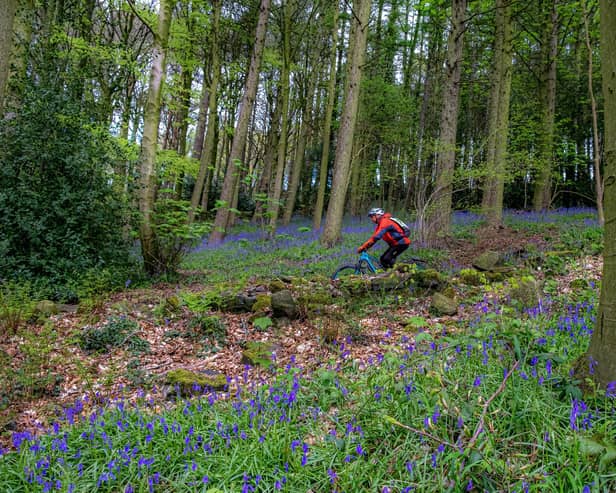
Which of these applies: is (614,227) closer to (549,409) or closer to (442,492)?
(549,409)

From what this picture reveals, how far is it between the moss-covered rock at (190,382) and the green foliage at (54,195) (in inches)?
173

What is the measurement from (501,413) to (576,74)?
2390 cm

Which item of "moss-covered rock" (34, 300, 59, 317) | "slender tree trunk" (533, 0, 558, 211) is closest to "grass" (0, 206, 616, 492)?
"moss-covered rock" (34, 300, 59, 317)

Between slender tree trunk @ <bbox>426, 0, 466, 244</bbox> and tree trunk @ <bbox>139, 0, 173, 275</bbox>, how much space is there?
272 inches

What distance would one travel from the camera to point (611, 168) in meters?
2.53

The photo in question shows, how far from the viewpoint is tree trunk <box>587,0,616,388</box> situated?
2551 mm

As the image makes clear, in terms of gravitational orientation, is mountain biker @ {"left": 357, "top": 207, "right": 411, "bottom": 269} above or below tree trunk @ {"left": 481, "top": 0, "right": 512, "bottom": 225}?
below

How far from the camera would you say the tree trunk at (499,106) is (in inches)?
458

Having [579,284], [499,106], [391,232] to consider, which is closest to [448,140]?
[499,106]

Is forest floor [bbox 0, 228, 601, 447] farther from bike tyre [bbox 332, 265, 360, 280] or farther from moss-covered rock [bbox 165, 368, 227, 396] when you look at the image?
bike tyre [bbox 332, 265, 360, 280]

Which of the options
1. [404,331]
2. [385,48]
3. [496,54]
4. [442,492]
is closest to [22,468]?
[442,492]

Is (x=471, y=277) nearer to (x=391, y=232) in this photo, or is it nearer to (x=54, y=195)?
(x=391, y=232)

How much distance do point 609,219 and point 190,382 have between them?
3.70 metres

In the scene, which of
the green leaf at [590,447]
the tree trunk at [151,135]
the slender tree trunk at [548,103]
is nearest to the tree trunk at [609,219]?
the green leaf at [590,447]
